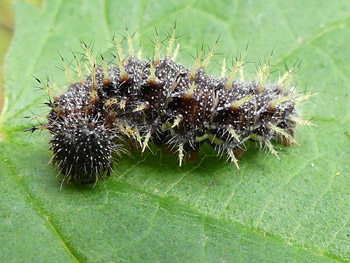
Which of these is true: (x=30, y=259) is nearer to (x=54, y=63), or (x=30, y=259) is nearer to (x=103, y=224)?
(x=103, y=224)

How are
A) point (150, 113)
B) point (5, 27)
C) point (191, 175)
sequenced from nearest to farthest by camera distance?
point (150, 113) → point (191, 175) → point (5, 27)

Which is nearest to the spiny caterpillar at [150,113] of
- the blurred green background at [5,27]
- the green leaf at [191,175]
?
the green leaf at [191,175]

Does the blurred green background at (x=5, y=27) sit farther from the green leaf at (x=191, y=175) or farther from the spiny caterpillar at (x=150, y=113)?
the spiny caterpillar at (x=150, y=113)

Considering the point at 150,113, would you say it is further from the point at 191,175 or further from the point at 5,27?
the point at 5,27

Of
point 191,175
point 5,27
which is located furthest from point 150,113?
point 5,27

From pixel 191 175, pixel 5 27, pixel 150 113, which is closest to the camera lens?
pixel 150 113

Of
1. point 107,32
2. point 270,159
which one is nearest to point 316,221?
point 270,159
